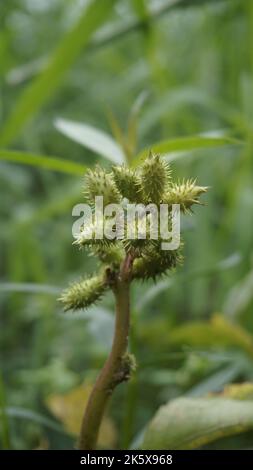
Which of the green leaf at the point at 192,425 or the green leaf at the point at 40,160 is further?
the green leaf at the point at 40,160

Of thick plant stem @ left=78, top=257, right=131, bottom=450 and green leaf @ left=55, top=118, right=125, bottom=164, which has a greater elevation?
green leaf @ left=55, top=118, right=125, bottom=164

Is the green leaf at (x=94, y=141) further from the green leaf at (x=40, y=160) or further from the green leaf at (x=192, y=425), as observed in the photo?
the green leaf at (x=192, y=425)

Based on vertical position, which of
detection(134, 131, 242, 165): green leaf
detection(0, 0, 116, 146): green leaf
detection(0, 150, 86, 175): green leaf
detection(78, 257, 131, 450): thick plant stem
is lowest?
detection(78, 257, 131, 450): thick plant stem

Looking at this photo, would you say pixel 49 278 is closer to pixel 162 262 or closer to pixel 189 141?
pixel 189 141

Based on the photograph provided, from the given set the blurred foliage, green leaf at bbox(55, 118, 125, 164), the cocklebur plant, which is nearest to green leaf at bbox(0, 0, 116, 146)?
the blurred foliage

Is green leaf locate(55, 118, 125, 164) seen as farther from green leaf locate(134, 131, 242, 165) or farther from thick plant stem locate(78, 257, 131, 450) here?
thick plant stem locate(78, 257, 131, 450)

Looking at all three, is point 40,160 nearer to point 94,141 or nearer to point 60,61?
point 94,141

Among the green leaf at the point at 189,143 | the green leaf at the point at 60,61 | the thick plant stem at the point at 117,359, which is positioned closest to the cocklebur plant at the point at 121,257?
the thick plant stem at the point at 117,359
